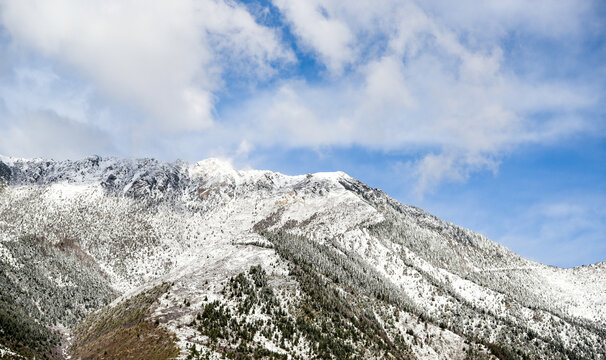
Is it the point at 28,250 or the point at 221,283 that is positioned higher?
the point at 28,250

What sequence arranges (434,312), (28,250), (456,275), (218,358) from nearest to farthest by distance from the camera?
(218,358), (434,312), (28,250), (456,275)

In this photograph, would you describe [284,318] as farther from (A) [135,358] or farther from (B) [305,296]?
(A) [135,358]

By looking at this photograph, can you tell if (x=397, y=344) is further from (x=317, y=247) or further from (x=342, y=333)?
(x=317, y=247)

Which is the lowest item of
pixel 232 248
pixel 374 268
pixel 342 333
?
pixel 342 333

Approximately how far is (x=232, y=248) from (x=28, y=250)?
99.5 meters

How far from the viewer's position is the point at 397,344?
3853 inches

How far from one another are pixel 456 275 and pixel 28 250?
19438cm

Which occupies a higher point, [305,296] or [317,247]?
[317,247]

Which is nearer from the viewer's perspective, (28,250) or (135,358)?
(135,358)

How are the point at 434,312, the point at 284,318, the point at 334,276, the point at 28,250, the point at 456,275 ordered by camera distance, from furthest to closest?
the point at 456,275, the point at 28,250, the point at 434,312, the point at 334,276, the point at 284,318

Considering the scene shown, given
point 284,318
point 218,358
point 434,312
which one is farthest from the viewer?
point 434,312

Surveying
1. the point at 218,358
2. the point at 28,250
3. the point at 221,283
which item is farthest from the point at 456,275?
the point at 28,250

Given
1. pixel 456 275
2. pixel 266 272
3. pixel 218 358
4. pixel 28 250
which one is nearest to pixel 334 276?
pixel 266 272

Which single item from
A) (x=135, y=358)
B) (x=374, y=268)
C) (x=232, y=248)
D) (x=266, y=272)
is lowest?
(x=135, y=358)
